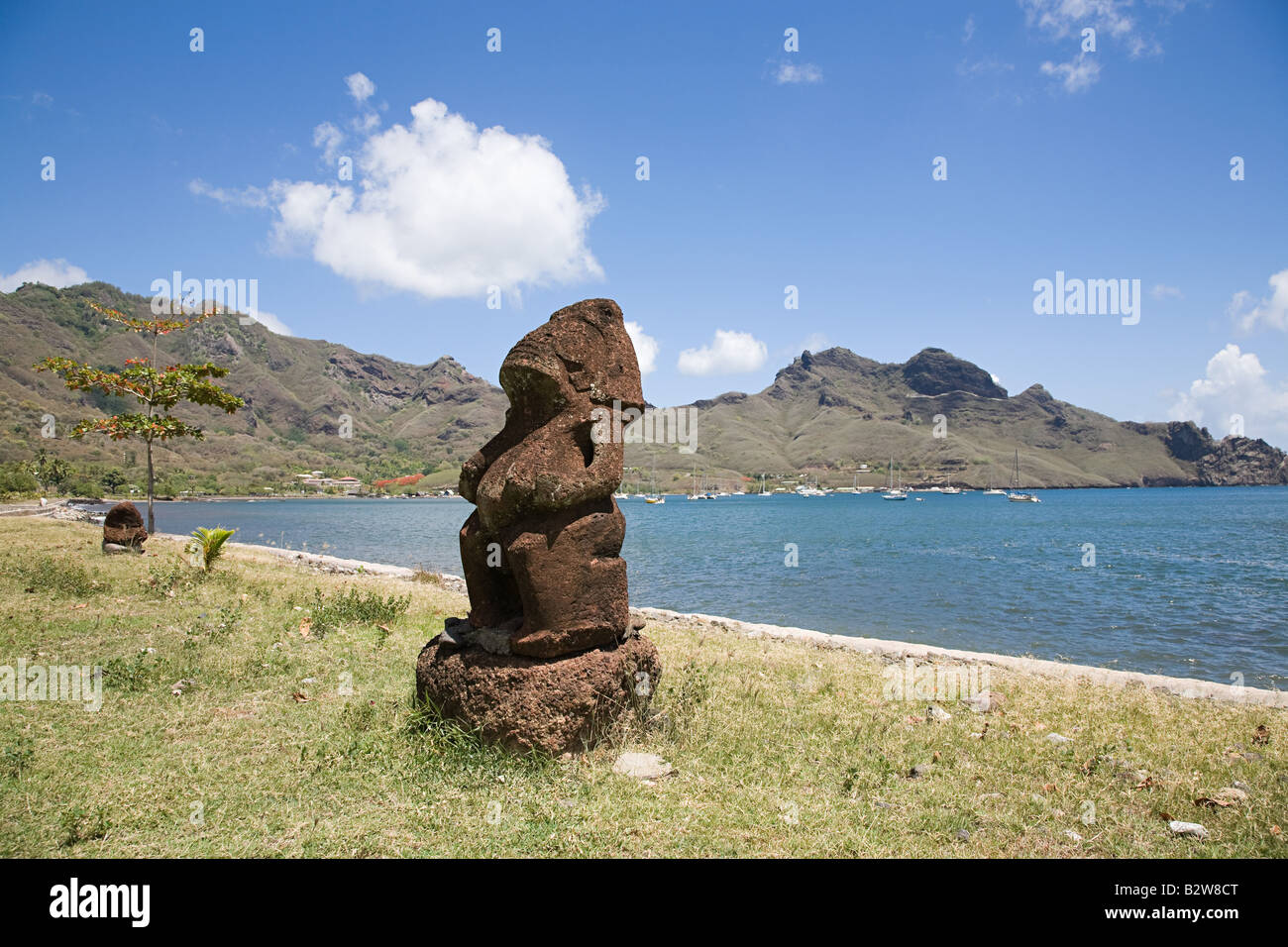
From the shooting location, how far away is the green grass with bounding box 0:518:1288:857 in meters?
4.69

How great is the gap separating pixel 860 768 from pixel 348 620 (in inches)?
344

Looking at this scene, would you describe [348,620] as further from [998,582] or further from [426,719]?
[998,582]

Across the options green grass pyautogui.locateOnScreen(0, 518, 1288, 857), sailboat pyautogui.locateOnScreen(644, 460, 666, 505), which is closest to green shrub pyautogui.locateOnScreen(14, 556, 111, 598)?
green grass pyautogui.locateOnScreen(0, 518, 1288, 857)

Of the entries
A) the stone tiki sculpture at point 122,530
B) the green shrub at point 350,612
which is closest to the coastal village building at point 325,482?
the stone tiki sculpture at point 122,530

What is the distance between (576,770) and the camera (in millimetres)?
5777

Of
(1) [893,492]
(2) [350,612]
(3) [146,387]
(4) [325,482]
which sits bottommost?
(1) [893,492]

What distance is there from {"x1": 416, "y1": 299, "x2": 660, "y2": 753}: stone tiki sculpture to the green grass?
0.42m

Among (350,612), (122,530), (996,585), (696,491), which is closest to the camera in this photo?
(350,612)

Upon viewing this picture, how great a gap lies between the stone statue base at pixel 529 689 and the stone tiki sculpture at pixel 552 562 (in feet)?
0.04

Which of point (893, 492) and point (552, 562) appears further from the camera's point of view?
point (893, 492)

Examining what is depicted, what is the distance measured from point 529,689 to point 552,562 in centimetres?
111

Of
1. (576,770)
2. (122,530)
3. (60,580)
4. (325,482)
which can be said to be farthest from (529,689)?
(325,482)

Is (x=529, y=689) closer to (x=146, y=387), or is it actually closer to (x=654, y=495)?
(x=146, y=387)
